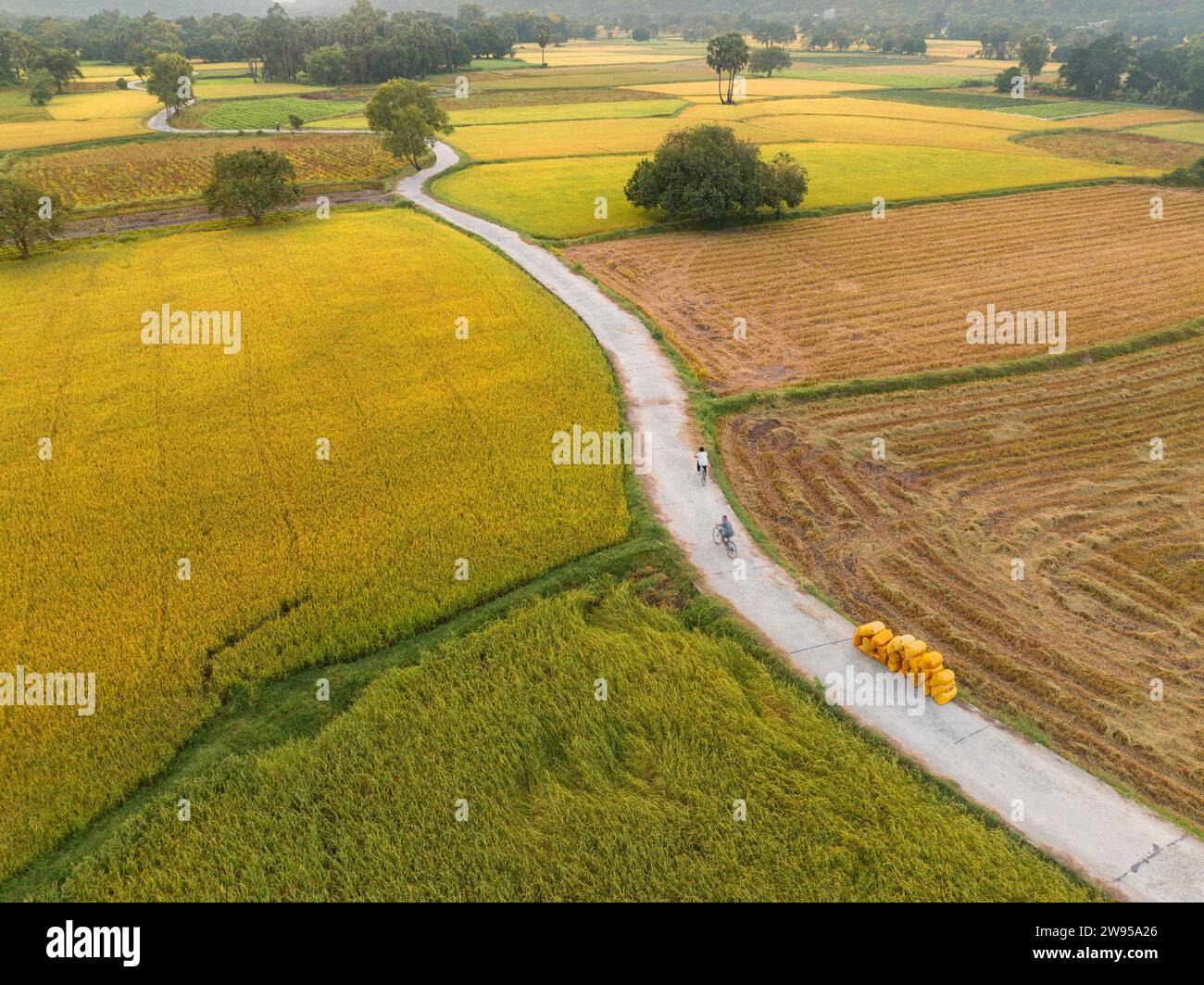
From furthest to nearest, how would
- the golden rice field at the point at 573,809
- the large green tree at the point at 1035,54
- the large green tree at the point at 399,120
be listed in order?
the large green tree at the point at 1035,54 < the large green tree at the point at 399,120 < the golden rice field at the point at 573,809

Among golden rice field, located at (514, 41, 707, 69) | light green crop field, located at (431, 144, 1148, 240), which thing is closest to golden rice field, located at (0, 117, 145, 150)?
light green crop field, located at (431, 144, 1148, 240)

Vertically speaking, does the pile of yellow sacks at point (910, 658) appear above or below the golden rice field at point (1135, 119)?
below

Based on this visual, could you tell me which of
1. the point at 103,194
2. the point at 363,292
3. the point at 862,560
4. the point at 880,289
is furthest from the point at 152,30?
the point at 862,560

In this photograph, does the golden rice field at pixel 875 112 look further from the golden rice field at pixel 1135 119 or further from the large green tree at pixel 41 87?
the large green tree at pixel 41 87

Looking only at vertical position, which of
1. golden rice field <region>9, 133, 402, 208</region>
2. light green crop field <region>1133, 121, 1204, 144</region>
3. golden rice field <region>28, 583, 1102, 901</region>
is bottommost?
golden rice field <region>28, 583, 1102, 901</region>

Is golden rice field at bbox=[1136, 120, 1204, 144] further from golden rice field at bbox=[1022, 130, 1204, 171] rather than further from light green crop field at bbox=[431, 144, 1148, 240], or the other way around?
light green crop field at bbox=[431, 144, 1148, 240]

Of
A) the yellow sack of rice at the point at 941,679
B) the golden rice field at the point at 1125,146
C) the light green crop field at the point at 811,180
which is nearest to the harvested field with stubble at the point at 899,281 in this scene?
the light green crop field at the point at 811,180
